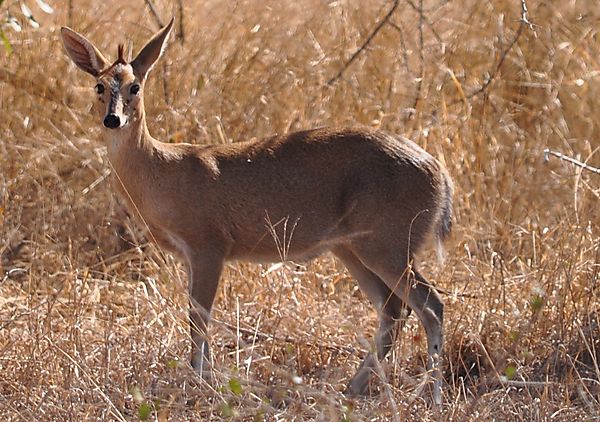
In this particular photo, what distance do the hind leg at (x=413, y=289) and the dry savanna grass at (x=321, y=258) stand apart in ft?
0.37

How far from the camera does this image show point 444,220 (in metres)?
6.35

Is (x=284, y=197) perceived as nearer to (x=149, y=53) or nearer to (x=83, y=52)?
(x=149, y=53)

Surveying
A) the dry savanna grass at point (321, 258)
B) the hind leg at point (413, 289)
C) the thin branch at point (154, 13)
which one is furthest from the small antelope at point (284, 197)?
the thin branch at point (154, 13)

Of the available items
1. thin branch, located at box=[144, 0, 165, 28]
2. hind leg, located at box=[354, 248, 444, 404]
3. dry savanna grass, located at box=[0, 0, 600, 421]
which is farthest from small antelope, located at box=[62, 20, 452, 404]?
thin branch, located at box=[144, 0, 165, 28]

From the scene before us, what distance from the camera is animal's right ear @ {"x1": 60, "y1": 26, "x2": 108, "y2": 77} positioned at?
642cm

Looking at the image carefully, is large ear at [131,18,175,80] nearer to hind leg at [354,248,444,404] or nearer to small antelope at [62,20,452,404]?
small antelope at [62,20,452,404]

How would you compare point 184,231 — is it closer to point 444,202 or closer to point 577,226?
point 444,202

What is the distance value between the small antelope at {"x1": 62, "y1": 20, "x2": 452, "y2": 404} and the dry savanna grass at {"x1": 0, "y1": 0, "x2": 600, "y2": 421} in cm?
22

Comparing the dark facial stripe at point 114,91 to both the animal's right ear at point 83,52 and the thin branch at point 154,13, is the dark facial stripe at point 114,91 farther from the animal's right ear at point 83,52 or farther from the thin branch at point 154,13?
the thin branch at point 154,13

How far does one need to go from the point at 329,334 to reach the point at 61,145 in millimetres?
2634

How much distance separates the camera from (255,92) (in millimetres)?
8664

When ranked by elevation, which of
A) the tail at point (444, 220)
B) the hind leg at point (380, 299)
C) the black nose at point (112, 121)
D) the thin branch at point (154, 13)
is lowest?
the hind leg at point (380, 299)

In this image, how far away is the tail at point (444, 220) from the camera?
249 inches

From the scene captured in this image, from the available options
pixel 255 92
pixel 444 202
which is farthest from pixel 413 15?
pixel 444 202
